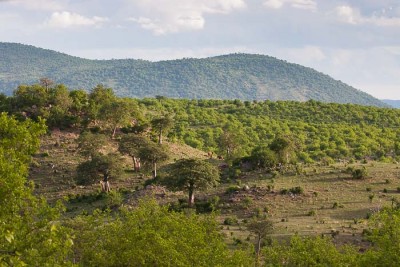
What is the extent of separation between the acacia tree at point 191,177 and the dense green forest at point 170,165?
15 cm

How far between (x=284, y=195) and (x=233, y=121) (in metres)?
67.3

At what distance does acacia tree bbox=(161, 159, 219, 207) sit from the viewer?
62.8 meters

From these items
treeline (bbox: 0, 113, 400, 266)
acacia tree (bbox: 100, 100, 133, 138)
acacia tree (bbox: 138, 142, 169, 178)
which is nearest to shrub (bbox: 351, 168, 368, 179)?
acacia tree (bbox: 138, 142, 169, 178)

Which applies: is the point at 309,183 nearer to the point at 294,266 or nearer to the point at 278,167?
the point at 278,167

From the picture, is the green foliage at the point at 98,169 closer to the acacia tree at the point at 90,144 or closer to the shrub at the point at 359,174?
the acacia tree at the point at 90,144

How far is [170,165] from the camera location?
271 feet

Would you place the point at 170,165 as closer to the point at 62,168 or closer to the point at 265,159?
the point at 265,159

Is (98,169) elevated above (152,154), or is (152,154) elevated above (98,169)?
(152,154)

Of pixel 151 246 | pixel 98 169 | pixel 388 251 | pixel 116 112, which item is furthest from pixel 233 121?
pixel 151 246

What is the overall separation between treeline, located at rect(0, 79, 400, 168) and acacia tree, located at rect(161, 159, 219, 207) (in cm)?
1922

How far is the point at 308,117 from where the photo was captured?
5625 inches

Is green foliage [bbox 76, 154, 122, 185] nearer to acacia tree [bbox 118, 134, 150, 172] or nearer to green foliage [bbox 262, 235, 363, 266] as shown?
acacia tree [bbox 118, 134, 150, 172]

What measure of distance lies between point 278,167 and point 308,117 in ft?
226

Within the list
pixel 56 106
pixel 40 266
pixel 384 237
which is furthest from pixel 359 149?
pixel 40 266
